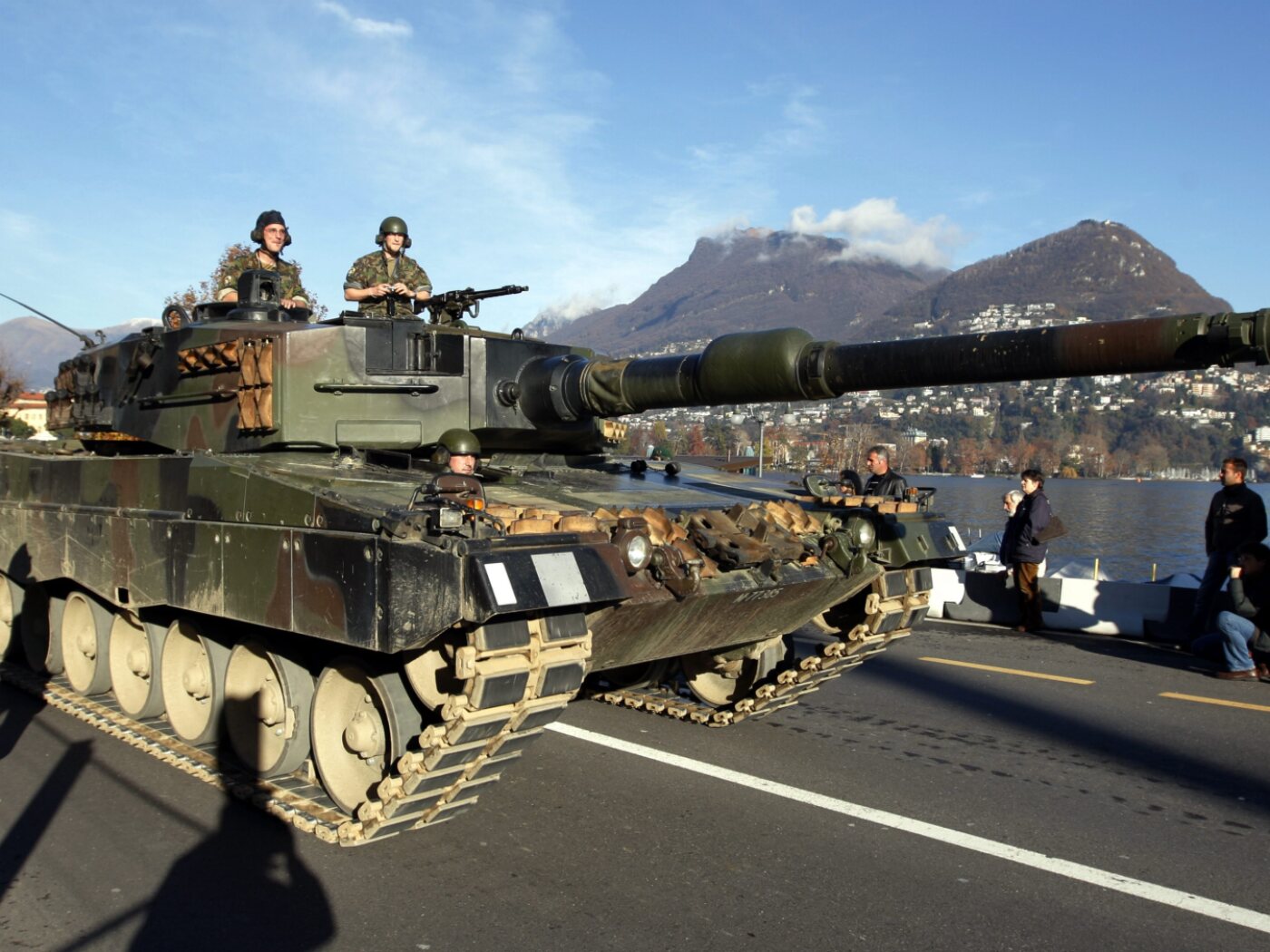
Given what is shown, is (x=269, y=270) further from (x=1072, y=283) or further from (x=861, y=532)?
(x=1072, y=283)

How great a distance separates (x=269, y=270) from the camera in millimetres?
8891

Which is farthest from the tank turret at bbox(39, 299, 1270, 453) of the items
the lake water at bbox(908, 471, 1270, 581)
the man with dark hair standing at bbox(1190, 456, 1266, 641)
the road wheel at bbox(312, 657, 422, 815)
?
the man with dark hair standing at bbox(1190, 456, 1266, 641)

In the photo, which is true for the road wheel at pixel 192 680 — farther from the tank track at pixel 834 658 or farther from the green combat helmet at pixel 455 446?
the tank track at pixel 834 658

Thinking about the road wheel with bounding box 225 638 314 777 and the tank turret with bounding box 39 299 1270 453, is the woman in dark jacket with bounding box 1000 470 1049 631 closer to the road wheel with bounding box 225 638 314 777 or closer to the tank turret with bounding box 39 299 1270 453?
the tank turret with bounding box 39 299 1270 453

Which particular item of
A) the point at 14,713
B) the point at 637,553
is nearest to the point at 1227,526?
the point at 637,553

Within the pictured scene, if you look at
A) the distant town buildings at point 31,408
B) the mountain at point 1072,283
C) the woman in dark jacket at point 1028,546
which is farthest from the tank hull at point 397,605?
the mountain at point 1072,283

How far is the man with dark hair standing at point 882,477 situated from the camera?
325 inches

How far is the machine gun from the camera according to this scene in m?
7.66

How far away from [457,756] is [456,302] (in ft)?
12.1

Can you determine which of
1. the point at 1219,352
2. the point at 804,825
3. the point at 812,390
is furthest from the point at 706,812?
the point at 1219,352

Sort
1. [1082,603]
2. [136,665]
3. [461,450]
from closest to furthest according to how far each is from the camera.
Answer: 1. [461,450]
2. [136,665]
3. [1082,603]

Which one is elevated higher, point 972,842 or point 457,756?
point 457,756

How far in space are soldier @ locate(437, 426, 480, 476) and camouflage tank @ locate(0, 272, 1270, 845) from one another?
0.55ft

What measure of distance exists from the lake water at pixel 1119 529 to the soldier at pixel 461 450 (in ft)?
10.8
